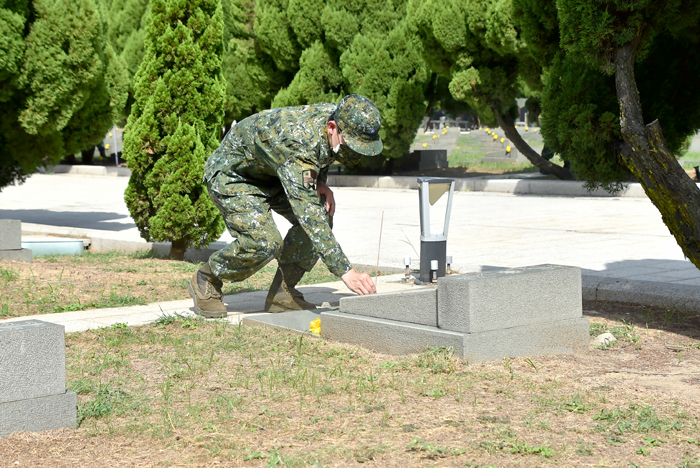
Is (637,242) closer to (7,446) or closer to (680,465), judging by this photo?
(680,465)

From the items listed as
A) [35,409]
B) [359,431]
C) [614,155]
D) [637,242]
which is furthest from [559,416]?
[637,242]

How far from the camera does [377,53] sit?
68.8ft

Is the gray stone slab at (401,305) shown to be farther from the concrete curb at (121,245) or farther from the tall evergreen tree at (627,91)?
the concrete curb at (121,245)

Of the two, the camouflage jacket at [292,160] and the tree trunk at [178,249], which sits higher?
the camouflage jacket at [292,160]

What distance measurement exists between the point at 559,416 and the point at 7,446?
236 centimetres

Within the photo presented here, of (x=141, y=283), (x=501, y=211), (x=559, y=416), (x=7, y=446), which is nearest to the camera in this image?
(x=7, y=446)

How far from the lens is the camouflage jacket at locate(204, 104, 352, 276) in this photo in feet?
15.8

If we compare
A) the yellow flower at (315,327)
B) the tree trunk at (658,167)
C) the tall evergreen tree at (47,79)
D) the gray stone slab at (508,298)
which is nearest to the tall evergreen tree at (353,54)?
the tall evergreen tree at (47,79)

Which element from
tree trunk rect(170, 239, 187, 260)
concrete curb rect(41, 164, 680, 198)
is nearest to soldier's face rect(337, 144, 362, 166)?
tree trunk rect(170, 239, 187, 260)

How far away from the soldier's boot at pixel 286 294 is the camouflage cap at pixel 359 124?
149cm

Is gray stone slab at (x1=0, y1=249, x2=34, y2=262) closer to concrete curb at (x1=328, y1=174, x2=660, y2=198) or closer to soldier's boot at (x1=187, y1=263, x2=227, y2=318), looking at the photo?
soldier's boot at (x1=187, y1=263, x2=227, y2=318)

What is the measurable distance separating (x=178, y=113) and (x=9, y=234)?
2248mm

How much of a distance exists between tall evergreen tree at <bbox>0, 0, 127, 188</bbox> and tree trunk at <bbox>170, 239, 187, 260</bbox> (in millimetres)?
4647

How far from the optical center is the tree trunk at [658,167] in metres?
5.07
